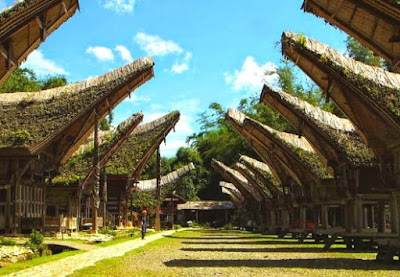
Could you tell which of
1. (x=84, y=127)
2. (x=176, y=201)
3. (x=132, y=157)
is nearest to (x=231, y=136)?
(x=176, y=201)

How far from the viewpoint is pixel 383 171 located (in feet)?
55.1

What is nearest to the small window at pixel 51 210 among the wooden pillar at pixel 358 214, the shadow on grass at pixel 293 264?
the wooden pillar at pixel 358 214

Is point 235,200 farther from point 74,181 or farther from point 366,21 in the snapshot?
point 366,21

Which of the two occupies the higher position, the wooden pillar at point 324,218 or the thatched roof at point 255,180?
the thatched roof at point 255,180

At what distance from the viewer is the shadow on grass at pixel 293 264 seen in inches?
498

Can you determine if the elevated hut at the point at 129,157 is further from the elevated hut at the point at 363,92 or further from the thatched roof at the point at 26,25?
the thatched roof at the point at 26,25

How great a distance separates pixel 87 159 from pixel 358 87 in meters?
18.9

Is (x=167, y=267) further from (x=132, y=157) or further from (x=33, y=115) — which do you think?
(x=132, y=157)

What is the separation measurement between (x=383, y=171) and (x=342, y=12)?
6365mm

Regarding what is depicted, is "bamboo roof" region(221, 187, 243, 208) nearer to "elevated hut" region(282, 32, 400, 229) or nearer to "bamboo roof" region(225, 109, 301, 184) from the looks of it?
"bamboo roof" region(225, 109, 301, 184)

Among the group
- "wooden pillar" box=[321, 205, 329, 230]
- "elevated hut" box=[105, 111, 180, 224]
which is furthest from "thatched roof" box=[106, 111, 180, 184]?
"wooden pillar" box=[321, 205, 329, 230]

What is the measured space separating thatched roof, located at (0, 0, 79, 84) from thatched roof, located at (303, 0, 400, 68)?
5.90m

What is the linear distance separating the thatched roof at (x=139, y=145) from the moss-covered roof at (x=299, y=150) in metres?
11.4

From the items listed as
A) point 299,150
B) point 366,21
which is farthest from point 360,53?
point 366,21
